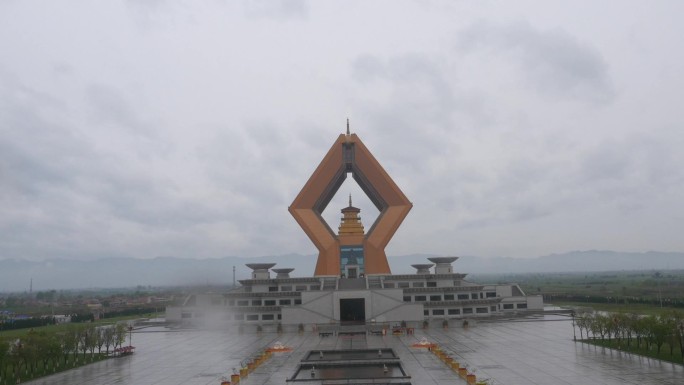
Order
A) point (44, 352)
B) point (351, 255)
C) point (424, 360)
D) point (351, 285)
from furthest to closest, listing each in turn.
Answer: point (351, 255) → point (351, 285) → point (424, 360) → point (44, 352)

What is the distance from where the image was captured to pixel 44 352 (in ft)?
83.3

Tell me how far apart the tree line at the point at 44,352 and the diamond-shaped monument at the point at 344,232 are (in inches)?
877

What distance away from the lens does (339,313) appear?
45250 mm

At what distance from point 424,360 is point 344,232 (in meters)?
29.2

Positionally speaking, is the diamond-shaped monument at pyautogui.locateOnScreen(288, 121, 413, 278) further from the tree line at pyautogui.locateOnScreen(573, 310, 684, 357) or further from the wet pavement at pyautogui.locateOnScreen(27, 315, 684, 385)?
the tree line at pyautogui.locateOnScreen(573, 310, 684, 357)

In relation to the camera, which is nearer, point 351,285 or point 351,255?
point 351,285

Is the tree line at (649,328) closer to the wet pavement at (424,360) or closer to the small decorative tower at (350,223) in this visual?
the wet pavement at (424,360)

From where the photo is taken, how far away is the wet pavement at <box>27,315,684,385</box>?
2219 cm

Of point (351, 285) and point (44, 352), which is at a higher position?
point (351, 285)

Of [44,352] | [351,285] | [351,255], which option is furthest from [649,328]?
[351,255]

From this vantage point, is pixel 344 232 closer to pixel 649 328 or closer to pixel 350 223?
pixel 350 223

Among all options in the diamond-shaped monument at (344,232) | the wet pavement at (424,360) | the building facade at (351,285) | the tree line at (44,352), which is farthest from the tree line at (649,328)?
the tree line at (44,352)

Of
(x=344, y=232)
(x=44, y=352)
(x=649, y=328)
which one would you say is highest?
(x=344, y=232)

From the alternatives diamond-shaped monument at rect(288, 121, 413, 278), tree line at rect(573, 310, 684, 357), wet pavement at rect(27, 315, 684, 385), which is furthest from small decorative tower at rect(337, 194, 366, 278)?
tree line at rect(573, 310, 684, 357)
